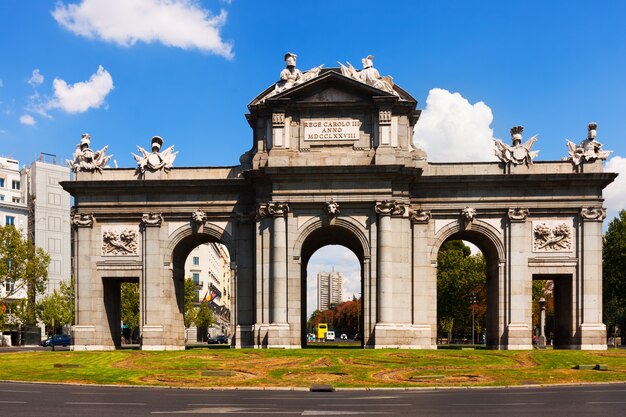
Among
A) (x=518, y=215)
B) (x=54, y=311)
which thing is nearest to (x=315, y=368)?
(x=518, y=215)

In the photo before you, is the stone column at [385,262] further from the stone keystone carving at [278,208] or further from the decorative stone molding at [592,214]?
the decorative stone molding at [592,214]

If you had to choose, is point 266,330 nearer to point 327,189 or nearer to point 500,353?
point 327,189

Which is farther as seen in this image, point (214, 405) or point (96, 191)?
point (96, 191)

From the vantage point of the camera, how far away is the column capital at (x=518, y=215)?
6047 centimetres

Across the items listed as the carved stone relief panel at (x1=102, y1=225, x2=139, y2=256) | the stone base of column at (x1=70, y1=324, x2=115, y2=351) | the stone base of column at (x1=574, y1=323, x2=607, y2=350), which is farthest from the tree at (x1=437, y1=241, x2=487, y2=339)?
the stone base of column at (x1=70, y1=324, x2=115, y2=351)

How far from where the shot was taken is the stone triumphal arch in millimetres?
58594

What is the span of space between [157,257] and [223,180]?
8210 millimetres

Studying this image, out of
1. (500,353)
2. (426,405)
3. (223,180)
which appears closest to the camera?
(426,405)

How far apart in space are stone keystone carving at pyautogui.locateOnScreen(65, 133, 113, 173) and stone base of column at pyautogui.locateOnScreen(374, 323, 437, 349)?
85.5ft

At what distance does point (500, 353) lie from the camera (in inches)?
2076

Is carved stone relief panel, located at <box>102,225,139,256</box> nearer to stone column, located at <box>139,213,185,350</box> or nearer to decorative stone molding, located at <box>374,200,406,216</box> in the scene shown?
stone column, located at <box>139,213,185,350</box>

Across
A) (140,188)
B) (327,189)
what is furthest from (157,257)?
(327,189)

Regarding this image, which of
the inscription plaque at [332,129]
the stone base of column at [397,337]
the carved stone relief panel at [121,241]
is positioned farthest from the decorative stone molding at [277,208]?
the carved stone relief panel at [121,241]

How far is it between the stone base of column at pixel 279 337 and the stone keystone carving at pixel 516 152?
21.5 metres
